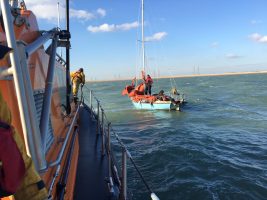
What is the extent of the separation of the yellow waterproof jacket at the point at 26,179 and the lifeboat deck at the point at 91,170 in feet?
9.27

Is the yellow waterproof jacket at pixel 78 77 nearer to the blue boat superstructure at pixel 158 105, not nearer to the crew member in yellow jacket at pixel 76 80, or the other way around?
the crew member in yellow jacket at pixel 76 80

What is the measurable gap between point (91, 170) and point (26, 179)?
398 cm

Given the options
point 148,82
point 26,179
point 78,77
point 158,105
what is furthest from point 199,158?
point 148,82

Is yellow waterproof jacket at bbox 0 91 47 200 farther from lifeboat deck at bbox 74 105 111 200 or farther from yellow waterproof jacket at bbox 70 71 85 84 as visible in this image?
yellow waterproof jacket at bbox 70 71 85 84

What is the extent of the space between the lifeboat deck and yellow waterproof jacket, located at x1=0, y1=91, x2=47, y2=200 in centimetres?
282

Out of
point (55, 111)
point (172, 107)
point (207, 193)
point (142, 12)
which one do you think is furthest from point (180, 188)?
point (142, 12)

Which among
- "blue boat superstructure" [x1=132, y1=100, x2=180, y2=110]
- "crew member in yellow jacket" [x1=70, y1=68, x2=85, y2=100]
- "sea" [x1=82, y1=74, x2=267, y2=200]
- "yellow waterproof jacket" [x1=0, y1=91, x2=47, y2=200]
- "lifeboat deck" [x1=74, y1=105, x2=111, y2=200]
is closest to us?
"yellow waterproof jacket" [x1=0, y1=91, x2=47, y2=200]

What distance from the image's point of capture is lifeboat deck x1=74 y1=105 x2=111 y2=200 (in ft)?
14.6

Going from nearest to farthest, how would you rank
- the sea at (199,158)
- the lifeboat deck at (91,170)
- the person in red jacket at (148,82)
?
the lifeboat deck at (91,170)
the sea at (199,158)
the person in red jacket at (148,82)

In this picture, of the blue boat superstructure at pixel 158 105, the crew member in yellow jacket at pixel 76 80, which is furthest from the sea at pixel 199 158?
the blue boat superstructure at pixel 158 105

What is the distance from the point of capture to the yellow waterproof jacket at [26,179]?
1.53 m

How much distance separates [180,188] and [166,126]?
38.0 ft

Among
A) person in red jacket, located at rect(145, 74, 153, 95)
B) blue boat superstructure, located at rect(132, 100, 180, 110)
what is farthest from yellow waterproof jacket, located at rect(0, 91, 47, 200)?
person in red jacket, located at rect(145, 74, 153, 95)

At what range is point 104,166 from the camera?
224 inches
